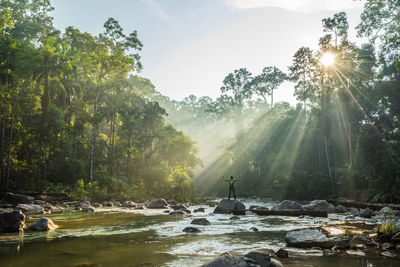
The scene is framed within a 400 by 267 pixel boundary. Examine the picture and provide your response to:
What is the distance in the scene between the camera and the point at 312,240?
729cm

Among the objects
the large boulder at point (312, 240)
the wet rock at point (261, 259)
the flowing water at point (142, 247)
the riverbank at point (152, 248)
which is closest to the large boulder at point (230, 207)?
the flowing water at point (142, 247)

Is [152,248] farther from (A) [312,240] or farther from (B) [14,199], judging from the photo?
(B) [14,199]

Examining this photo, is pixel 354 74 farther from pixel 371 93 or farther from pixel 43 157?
pixel 43 157

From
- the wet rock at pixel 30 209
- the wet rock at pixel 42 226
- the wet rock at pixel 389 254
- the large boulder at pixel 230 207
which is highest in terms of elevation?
the wet rock at pixel 389 254

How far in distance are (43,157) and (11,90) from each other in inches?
230


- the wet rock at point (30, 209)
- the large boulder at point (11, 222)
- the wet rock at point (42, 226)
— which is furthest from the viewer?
the wet rock at point (30, 209)

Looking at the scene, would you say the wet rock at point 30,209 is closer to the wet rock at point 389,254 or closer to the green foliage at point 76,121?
the green foliage at point 76,121

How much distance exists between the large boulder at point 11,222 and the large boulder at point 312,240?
819 cm

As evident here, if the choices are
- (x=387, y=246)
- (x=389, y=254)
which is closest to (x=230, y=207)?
(x=387, y=246)

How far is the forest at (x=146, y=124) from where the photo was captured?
22.5 metres

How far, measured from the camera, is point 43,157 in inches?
949

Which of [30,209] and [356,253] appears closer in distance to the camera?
[356,253]

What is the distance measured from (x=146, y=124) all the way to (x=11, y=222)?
24627 millimetres

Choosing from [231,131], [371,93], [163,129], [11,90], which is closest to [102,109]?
[163,129]
